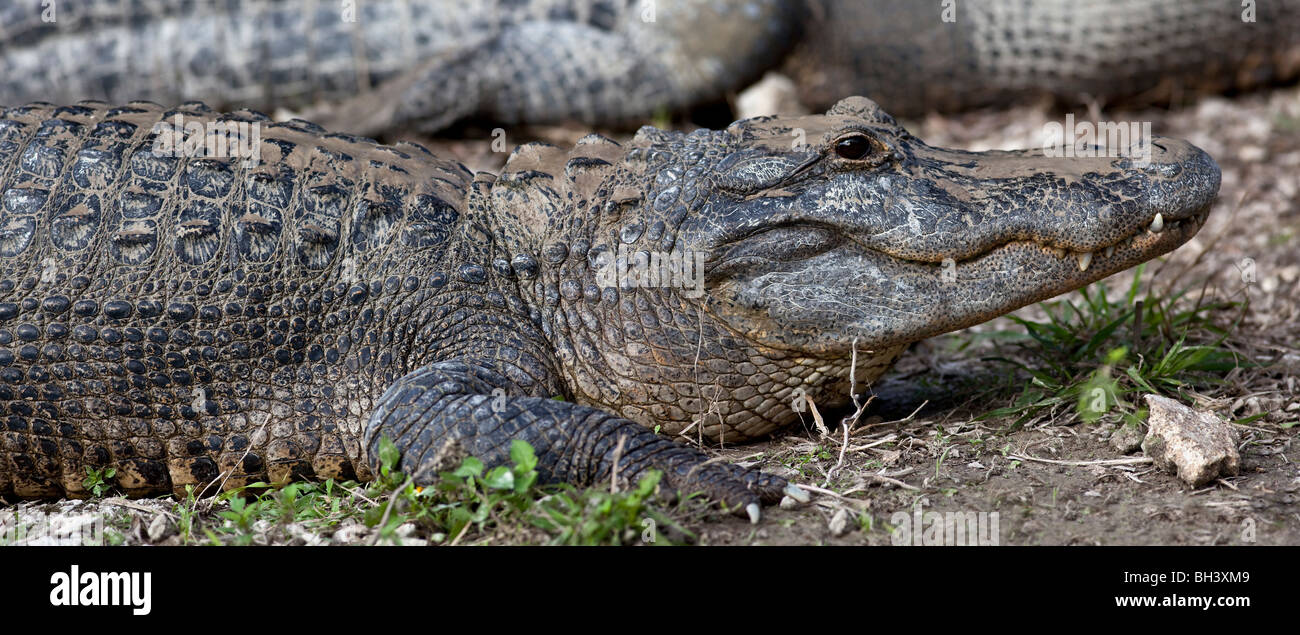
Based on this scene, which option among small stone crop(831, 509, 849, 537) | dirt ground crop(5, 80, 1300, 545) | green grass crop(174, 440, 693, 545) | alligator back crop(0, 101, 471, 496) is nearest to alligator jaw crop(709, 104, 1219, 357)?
dirt ground crop(5, 80, 1300, 545)

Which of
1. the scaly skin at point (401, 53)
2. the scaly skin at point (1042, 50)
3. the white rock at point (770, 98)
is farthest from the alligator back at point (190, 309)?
the scaly skin at point (1042, 50)

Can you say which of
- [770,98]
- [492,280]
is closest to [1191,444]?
[492,280]

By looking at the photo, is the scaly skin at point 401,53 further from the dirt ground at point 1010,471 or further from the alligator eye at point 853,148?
the alligator eye at point 853,148

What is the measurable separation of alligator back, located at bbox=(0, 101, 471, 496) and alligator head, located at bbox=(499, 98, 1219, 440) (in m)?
0.56

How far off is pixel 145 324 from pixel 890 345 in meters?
2.26

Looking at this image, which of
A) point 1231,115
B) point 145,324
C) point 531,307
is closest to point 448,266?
point 531,307

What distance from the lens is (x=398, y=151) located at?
4059 mm

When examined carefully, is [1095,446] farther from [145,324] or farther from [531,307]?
[145,324]

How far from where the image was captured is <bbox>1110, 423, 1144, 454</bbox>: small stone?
3.47 m

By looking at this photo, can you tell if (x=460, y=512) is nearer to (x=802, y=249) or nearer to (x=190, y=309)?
(x=190, y=309)

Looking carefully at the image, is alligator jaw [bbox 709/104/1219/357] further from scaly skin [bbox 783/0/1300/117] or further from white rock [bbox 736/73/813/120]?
scaly skin [bbox 783/0/1300/117]

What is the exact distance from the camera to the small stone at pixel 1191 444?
3.18 metres

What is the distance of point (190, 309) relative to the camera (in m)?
3.49

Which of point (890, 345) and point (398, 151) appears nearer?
point (890, 345)
